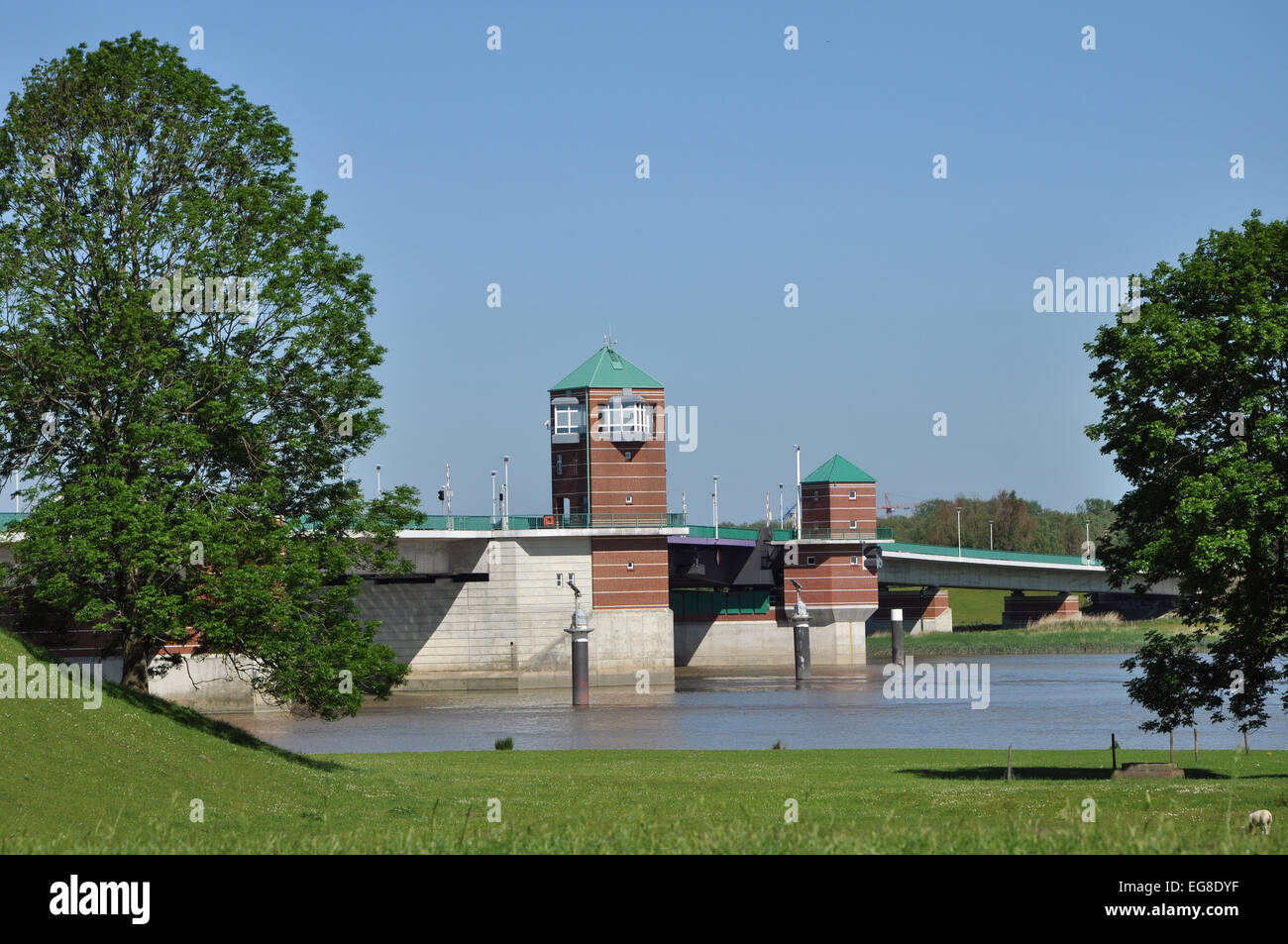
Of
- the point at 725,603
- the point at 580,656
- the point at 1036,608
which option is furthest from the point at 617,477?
the point at 1036,608

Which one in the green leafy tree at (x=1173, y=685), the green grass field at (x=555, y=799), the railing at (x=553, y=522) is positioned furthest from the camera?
the railing at (x=553, y=522)

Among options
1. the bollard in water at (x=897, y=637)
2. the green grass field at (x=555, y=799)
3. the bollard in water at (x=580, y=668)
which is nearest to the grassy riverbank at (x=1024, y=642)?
the bollard in water at (x=897, y=637)

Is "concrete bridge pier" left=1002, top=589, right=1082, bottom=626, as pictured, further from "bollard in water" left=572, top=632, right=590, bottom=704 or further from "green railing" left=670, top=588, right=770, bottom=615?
"bollard in water" left=572, top=632, right=590, bottom=704

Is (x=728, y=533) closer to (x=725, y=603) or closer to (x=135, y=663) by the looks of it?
(x=725, y=603)

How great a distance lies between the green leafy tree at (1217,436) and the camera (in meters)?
29.2

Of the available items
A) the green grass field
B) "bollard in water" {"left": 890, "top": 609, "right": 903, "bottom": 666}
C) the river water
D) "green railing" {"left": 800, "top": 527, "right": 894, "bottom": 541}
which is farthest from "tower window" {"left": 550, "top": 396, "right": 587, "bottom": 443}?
the green grass field

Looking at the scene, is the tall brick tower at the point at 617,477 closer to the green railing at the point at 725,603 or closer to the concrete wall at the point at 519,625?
the concrete wall at the point at 519,625

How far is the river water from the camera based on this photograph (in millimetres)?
55219

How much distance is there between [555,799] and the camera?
97.3ft

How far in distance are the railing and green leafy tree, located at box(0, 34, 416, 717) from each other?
59567 mm

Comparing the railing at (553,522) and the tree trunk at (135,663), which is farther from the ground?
the railing at (553,522)

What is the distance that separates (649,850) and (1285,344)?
24.4 meters

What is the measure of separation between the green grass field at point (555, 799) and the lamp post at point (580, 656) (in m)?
42.9

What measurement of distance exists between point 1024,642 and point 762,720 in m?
62.1
